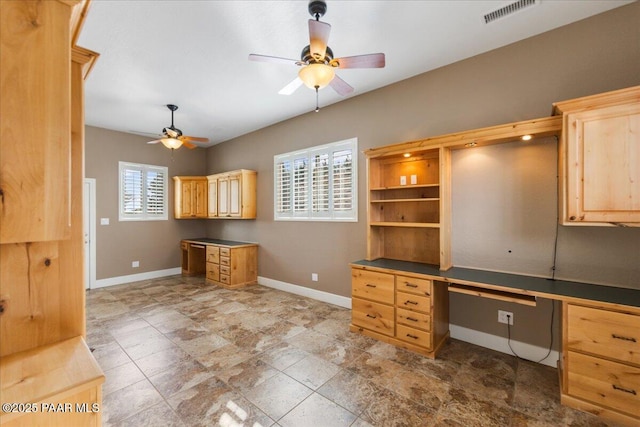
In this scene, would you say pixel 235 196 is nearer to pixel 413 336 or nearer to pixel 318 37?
pixel 318 37

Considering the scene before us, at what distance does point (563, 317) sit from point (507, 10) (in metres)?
2.55

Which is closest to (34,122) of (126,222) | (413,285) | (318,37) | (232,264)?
(318,37)

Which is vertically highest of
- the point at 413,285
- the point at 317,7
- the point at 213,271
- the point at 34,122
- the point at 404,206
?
the point at 317,7

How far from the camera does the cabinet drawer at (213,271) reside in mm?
5531

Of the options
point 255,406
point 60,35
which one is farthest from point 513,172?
point 60,35

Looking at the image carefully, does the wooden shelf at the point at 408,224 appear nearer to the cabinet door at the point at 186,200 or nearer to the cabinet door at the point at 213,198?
the cabinet door at the point at 213,198

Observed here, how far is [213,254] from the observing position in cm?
564

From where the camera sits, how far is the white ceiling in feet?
7.52

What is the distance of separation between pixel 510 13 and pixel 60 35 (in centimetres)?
311

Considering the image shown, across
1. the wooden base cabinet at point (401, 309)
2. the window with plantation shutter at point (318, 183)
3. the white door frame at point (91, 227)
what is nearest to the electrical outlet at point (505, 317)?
the wooden base cabinet at point (401, 309)

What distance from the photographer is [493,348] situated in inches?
112

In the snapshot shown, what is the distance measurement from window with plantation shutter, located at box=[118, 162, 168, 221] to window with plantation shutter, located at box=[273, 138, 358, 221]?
298 cm

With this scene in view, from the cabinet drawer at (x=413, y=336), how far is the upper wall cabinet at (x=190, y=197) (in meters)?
5.11

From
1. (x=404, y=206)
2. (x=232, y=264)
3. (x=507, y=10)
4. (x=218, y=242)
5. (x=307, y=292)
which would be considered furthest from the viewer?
(x=218, y=242)
